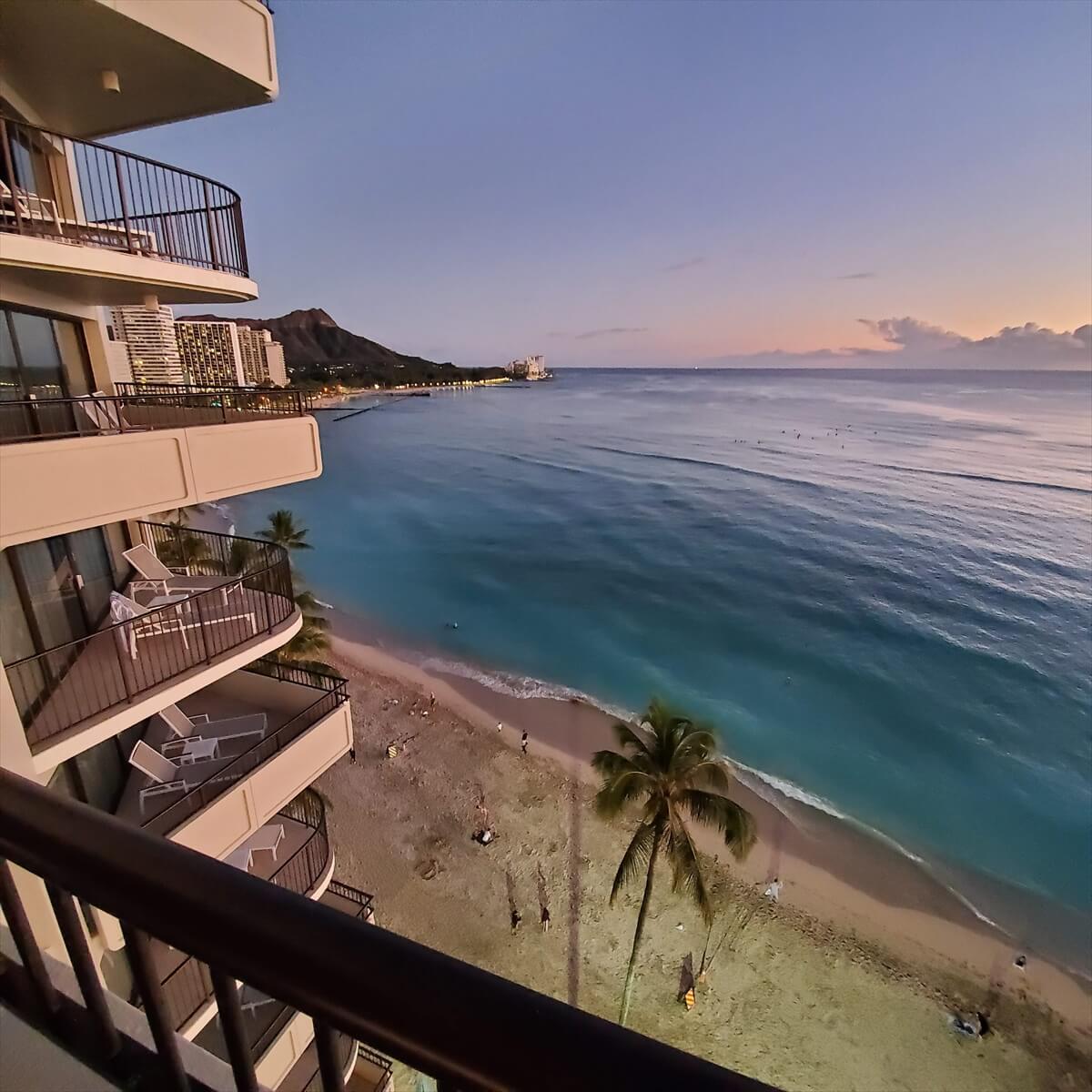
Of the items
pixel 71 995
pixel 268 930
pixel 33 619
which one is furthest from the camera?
pixel 33 619

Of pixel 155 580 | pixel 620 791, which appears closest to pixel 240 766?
pixel 155 580

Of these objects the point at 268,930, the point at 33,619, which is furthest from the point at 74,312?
the point at 268,930

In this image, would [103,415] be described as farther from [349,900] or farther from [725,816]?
[725,816]

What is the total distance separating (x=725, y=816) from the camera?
11.7m

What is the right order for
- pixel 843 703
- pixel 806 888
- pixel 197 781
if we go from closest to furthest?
pixel 197 781, pixel 806 888, pixel 843 703

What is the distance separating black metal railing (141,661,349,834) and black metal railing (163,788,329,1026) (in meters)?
1.22

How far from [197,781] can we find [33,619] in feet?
8.66

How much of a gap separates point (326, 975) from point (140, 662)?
7542 mm

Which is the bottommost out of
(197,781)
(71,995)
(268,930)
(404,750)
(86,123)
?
(404,750)

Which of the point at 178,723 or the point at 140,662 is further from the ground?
the point at 140,662

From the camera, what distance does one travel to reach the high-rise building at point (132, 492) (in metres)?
5.54

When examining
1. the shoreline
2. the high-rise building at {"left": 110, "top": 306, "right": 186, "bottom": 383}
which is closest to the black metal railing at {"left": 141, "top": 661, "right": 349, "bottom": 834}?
the high-rise building at {"left": 110, "top": 306, "right": 186, "bottom": 383}

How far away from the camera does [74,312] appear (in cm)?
794

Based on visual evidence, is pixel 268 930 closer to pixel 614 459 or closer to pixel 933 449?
pixel 614 459
